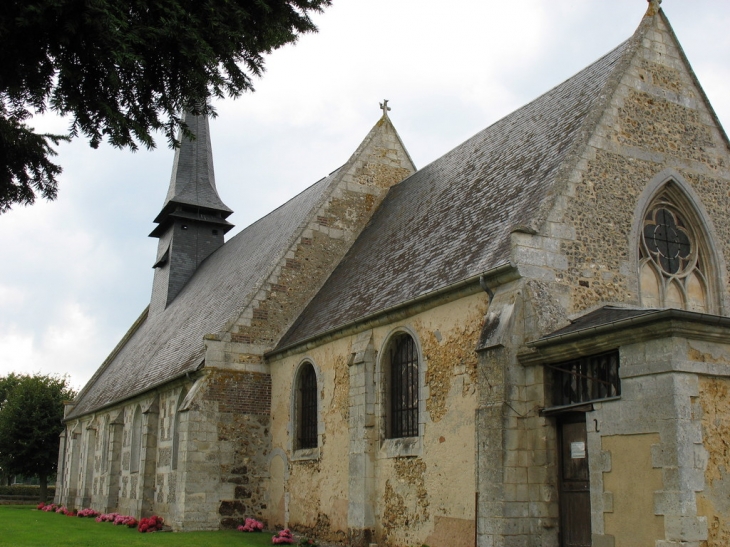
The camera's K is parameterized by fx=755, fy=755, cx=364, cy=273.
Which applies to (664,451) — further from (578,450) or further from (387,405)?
(387,405)

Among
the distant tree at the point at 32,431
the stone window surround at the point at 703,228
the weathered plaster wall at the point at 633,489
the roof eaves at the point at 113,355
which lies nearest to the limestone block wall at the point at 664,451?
the weathered plaster wall at the point at 633,489

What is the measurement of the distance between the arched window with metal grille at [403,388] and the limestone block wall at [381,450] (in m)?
0.19

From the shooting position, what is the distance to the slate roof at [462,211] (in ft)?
39.6

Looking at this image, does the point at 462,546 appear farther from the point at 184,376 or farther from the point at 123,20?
the point at 184,376

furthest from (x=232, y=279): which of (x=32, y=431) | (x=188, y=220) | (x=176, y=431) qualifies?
(x=32, y=431)

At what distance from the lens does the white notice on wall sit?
942 centimetres

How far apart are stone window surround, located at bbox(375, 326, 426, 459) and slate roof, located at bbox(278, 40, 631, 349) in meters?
0.62

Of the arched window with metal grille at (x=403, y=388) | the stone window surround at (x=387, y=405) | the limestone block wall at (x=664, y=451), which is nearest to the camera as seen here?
the limestone block wall at (x=664, y=451)

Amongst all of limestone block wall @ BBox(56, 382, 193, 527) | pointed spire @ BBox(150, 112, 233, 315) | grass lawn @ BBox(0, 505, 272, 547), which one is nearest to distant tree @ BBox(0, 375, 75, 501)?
limestone block wall @ BBox(56, 382, 193, 527)

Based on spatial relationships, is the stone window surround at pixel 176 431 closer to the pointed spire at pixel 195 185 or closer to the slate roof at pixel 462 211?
the slate roof at pixel 462 211

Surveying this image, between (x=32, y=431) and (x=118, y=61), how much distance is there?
1324 inches

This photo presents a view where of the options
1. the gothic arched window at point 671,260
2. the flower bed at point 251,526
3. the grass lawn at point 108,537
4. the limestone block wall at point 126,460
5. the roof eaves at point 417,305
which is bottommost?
the grass lawn at point 108,537

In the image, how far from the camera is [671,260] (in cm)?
1236

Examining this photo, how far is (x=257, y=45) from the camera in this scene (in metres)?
7.74
